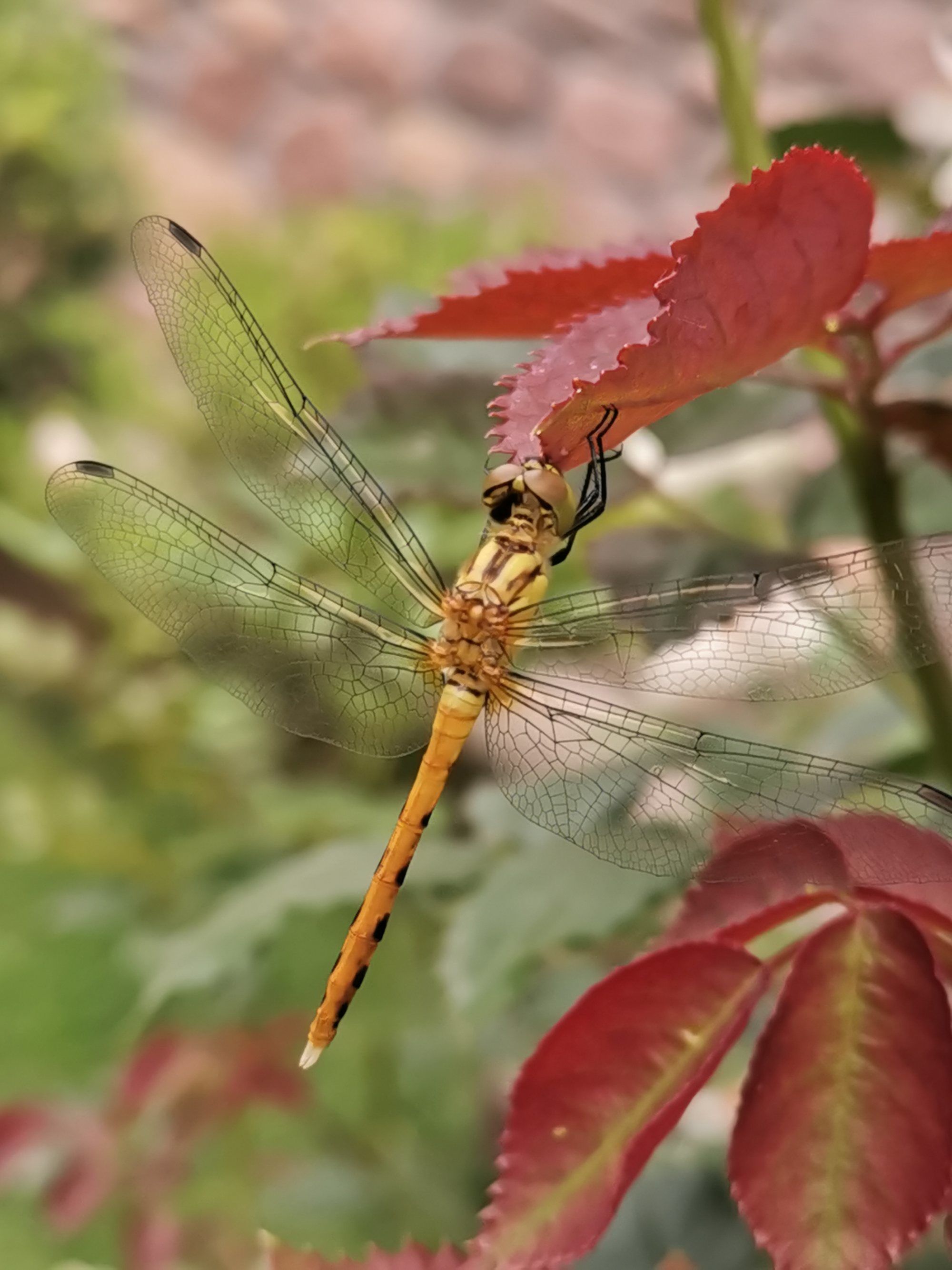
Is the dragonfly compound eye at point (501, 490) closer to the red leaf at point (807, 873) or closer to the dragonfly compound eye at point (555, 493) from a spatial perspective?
the dragonfly compound eye at point (555, 493)

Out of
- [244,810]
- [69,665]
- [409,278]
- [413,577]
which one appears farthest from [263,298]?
[413,577]

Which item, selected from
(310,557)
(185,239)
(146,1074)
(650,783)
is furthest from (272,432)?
(310,557)

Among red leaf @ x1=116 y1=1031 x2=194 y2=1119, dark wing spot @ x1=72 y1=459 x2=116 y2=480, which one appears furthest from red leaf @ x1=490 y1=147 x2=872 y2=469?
red leaf @ x1=116 y1=1031 x2=194 y2=1119

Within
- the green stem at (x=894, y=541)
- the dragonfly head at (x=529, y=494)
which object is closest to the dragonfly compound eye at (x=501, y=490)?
Result: the dragonfly head at (x=529, y=494)

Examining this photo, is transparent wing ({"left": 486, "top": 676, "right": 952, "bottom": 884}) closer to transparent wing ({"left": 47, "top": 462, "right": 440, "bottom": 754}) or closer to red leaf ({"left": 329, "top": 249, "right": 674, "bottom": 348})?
transparent wing ({"left": 47, "top": 462, "right": 440, "bottom": 754})

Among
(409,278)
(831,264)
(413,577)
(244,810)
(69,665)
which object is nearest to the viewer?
(831,264)

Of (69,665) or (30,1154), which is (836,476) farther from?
(69,665)

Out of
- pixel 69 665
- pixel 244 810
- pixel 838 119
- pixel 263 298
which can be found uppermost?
pixel 263 298
